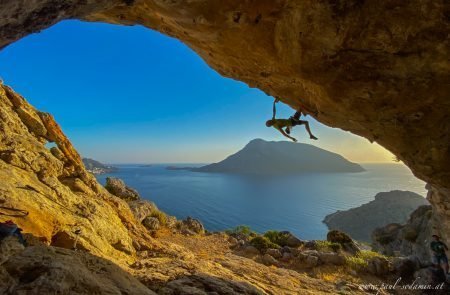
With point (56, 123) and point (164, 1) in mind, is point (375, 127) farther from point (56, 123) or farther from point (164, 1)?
point (56, 123)

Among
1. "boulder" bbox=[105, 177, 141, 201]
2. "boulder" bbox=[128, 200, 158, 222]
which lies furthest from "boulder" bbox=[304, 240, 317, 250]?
"boulder" bbox=[105, 177, 141, 201]

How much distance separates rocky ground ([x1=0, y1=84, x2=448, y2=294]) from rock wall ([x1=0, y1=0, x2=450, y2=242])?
16.8ft

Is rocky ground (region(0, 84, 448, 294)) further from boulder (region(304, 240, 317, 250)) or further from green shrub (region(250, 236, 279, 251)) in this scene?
boulder (region(304, 240, 317, 250))

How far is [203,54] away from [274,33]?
15.3 feet

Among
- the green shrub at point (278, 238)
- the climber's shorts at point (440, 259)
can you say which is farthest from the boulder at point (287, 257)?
the climber's shorts at point (440, 259)

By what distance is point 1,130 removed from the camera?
1021 centimetres

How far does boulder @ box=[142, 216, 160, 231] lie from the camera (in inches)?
829

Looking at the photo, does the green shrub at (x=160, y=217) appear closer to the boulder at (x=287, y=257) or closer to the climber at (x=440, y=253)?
the boulder at (x=287, y=257)

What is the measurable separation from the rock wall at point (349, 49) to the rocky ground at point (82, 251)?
513cm

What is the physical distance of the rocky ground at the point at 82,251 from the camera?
4.54 meters

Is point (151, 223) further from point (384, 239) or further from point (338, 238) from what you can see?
point (384, 239)

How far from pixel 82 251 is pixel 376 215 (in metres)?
101

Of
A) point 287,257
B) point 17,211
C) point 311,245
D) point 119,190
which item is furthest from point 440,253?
point 119,190

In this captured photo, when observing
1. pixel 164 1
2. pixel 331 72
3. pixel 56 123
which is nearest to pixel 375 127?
pixel 331 72
